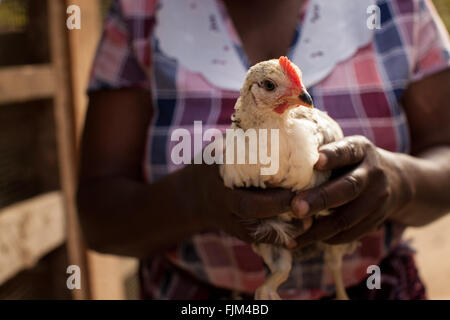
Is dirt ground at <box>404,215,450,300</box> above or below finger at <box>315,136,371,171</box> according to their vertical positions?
below

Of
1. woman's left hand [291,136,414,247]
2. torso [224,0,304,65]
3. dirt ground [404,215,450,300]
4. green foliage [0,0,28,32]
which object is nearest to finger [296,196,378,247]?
woman's left hand [291,136,414,247]

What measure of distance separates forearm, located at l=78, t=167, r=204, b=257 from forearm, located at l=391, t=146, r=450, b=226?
302mm

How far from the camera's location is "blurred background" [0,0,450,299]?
125 centimetres

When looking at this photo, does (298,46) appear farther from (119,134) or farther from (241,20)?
(119,134)

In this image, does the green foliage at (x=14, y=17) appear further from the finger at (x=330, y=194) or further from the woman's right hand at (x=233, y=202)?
A: the finger at (x=330, y=194)

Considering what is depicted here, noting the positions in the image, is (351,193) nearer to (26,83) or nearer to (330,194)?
(330,194)

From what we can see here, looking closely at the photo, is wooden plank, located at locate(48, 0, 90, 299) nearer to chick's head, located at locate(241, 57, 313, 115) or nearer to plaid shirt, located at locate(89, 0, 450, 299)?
plaid shirt, located at locate(89, 0, 450, 299)

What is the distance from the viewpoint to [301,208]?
0.52m

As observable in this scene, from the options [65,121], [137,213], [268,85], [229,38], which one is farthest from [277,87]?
[65,121]

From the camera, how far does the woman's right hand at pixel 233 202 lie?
530mm

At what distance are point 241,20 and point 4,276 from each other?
0.79 meters

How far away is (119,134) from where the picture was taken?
854 millimetres

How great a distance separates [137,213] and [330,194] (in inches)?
14.7

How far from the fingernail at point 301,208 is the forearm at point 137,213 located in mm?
215
